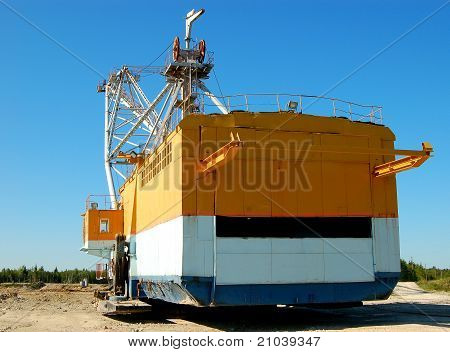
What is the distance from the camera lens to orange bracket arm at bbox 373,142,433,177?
18.2m

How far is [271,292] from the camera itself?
1794cm

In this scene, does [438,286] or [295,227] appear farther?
[438,286]

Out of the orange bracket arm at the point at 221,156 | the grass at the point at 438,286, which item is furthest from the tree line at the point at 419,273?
the orange bracket arm at the point at 221,156

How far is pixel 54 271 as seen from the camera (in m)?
63.8

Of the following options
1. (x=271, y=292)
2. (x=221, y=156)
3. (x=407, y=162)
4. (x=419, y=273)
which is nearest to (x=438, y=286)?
(x=419, y=273)

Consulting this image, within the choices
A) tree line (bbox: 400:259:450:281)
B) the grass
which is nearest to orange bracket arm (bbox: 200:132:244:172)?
the grass

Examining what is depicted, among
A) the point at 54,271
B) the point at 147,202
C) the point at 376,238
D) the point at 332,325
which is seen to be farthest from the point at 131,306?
the point at 54,271

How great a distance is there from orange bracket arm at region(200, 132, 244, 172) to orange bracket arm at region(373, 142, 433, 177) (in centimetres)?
589

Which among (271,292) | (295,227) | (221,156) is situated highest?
(221,156)

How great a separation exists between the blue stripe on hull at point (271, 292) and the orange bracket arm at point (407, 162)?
12.0 feet

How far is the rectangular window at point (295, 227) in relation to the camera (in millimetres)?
17844

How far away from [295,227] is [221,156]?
396 centimetres

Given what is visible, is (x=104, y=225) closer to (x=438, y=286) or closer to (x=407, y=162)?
(x=407, y=162)

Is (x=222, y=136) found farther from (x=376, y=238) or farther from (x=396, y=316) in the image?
(x=396, y=316)
